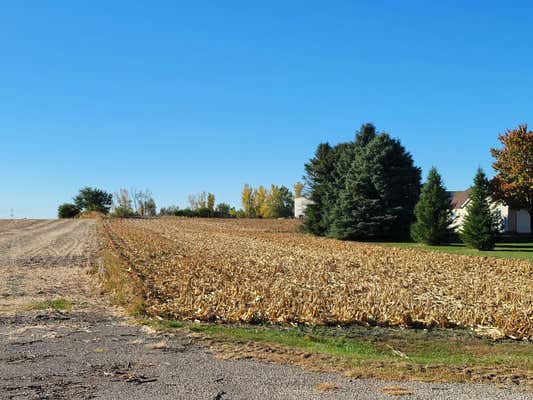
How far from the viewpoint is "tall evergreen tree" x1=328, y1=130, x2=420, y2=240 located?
40.7 meters

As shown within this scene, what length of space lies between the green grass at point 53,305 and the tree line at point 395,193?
86.2 ft

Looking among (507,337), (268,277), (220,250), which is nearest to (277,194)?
(220,250)

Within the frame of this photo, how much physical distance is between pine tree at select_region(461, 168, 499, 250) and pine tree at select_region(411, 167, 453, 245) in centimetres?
267

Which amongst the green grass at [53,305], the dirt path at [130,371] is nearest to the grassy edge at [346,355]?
the dirt path at [130,371]

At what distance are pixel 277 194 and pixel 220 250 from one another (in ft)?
285

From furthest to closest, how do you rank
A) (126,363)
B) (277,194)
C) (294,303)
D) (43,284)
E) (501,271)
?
(277,194) < (501,271) < (43,284) < (294,303) < (126,363)

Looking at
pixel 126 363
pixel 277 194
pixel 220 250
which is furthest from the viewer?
pixel 277 194

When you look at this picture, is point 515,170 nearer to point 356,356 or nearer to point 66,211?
point 356,356

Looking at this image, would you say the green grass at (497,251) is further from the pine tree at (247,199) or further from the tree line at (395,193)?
the pine tree at (247,199)

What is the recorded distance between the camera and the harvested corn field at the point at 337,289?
10.9 meters

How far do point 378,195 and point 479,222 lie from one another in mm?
9748

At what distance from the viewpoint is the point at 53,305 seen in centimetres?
1198

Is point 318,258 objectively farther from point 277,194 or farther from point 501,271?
point 277,194

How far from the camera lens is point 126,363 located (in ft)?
23.8
